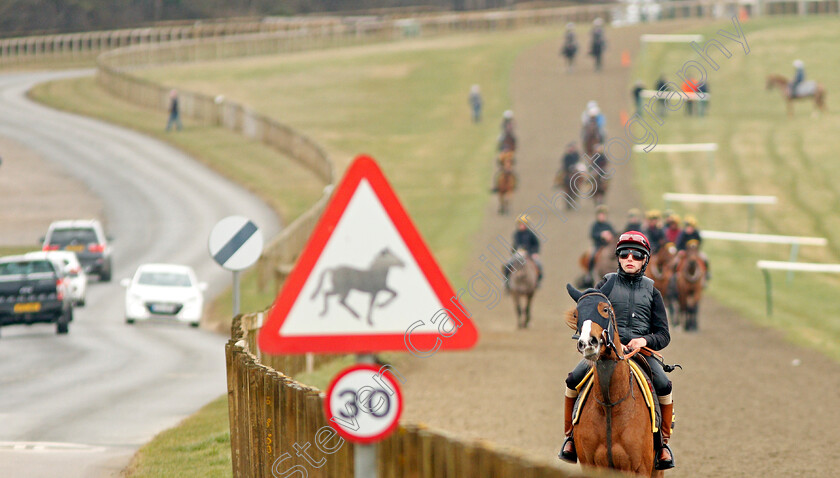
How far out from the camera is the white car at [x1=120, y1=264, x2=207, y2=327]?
3028 cm

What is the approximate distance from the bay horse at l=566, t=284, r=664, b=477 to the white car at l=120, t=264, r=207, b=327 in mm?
22565

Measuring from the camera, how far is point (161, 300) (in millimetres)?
30234

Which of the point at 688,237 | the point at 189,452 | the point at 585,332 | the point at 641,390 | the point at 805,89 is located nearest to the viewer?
the point at 585,332

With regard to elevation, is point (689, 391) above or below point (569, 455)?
below

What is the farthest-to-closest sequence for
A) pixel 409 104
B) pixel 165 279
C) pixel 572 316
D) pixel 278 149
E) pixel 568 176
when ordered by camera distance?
1. pixel 409 104
2. pixel 278 149
3. pixel 568 176
4. pixel 165 279
5. pixel 572 316

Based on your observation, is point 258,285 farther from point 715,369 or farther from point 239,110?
point 239,110

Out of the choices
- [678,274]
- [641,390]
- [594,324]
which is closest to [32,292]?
[678,274]

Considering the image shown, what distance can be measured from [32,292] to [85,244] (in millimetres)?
10734

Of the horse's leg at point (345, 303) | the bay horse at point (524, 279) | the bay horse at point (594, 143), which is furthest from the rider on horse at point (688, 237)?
the horse's leg at point (345, 303)

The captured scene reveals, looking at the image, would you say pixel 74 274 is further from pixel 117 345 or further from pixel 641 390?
pixel 641 390

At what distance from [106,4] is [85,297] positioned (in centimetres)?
7238

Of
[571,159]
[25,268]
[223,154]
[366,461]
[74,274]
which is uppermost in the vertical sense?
[366,461]

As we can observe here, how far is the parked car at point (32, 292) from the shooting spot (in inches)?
1043

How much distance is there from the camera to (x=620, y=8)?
9606 cm
